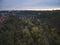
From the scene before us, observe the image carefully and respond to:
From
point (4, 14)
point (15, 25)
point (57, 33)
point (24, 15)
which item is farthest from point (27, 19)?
point (57, 33)

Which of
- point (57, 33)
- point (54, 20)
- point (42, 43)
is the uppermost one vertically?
point (54, 20)

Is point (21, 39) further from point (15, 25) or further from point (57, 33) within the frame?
point (57, 33)

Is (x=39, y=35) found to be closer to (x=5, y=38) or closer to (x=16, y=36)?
(x=16, y=36)

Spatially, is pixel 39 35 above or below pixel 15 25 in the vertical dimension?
below

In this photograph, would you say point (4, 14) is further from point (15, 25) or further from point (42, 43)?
point (42, 43)

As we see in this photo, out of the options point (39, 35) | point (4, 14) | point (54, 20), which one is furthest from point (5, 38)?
point (54, 20)

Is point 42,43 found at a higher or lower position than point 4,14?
lower
